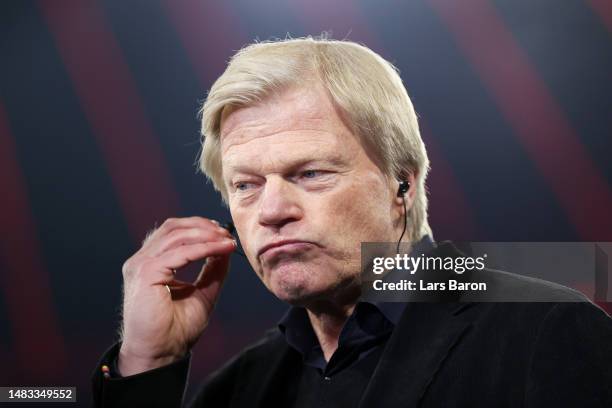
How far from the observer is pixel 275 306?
283 centimetres

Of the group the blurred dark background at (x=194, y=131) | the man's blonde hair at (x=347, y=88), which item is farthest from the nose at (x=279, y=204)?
the blurred dark background at (x=194, y=131)

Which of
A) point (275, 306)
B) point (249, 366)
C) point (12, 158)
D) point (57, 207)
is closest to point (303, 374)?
point (249, 366)

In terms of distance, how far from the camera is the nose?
1497mm

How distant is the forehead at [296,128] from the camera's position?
154 centimetres

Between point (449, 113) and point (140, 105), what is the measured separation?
1295 millimetres

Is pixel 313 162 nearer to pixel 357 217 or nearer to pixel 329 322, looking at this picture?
pixel 357 217

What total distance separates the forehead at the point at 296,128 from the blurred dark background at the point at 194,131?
1.26 metres

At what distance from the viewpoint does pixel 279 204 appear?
150 centimetres

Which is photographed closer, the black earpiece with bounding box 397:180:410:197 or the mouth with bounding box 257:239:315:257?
the mouth with bounding box 257:239:315:257

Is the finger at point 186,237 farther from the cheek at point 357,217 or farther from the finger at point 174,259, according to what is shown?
the cheek at point 357,217

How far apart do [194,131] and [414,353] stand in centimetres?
176

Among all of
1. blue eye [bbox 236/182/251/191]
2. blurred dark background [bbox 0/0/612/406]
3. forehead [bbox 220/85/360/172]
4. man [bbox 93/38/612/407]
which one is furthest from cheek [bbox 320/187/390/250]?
blurred dark background [bbox 0/0/612/406]

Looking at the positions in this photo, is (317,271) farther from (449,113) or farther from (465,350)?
(449,113)

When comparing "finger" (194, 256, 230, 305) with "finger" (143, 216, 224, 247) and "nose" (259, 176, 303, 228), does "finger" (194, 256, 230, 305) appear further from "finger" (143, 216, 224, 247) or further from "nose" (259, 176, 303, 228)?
"nose" (259, 176, 303, 228)
